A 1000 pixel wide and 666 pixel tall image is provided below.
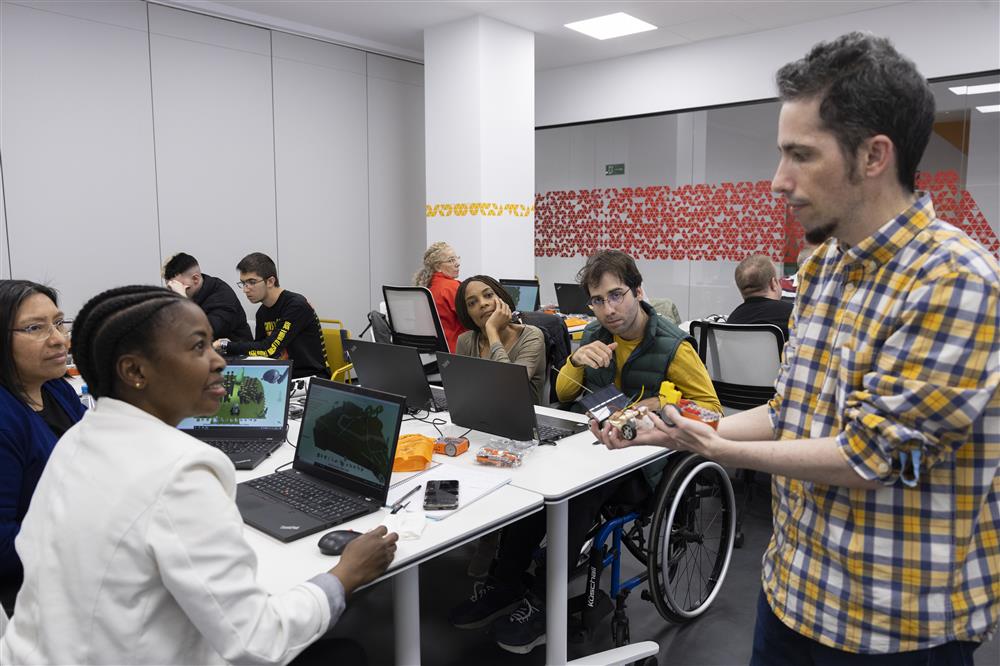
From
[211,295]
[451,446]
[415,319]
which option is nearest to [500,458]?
[451,446]

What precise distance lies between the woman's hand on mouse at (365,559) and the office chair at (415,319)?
130 inches

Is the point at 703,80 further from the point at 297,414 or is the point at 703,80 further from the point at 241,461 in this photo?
the point at 241,461

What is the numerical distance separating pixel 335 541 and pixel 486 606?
1.17 meters

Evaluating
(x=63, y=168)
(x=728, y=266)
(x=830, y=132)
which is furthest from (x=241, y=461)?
(x=728, y=266)

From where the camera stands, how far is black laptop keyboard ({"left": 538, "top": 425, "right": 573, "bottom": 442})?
258 cm

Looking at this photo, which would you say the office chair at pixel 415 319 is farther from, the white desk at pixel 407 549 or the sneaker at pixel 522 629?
the white desk at pixel 407 549

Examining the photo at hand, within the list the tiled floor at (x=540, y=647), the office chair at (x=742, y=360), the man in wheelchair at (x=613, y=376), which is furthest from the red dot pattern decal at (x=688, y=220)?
the man in wheelchair at (x=613, y=376)

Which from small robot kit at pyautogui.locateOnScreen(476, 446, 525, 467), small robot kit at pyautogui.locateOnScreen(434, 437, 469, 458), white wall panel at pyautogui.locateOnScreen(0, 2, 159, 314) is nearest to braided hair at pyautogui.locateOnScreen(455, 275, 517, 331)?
small robot kit at pyautogui.locateOnScreen(434, 437, 469, 458)

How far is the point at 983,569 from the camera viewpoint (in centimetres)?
113

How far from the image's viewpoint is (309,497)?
2.02 meters

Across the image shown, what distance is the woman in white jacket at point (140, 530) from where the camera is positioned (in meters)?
1.09

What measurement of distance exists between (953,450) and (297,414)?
2515 mm

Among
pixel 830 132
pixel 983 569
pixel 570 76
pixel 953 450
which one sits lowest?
pixel 983 569

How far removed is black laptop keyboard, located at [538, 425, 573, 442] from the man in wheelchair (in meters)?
0.25
